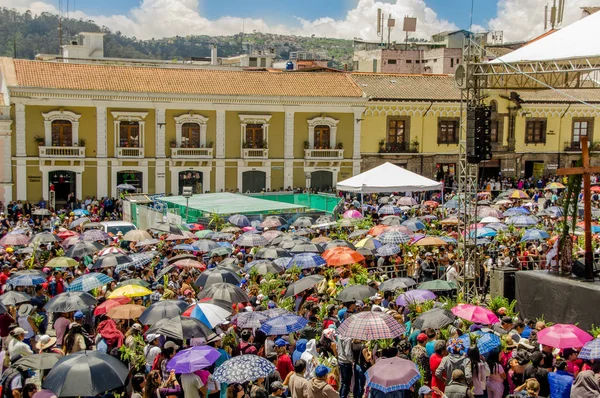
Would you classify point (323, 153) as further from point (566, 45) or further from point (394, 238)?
point (566, 45)

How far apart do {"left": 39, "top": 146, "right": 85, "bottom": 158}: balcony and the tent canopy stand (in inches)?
576

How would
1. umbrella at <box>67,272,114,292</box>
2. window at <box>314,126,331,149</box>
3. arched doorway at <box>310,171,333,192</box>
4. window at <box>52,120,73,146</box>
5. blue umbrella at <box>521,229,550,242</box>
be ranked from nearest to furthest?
umbrella at <box>67,272,114,292</box> → blue umbrella at <box>521,229,550,242</box> → window at <box>52,120,73,146</box> → arched doorway at <box>310,171,333,192</box> → window at <box>314,126,331,149</box>

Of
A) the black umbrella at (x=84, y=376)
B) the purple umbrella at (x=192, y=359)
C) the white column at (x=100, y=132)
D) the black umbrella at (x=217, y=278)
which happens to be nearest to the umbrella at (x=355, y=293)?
the black umbrella at (x=217, y=278)

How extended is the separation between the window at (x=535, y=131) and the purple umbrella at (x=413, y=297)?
3246 centimetres

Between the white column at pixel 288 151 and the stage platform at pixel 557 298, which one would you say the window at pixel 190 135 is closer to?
the white column at pixel 288 151

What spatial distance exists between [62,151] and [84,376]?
28.8 meters

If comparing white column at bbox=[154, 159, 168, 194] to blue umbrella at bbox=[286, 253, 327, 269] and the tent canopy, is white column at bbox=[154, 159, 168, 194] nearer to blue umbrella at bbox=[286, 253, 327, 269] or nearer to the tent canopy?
the tent canopy

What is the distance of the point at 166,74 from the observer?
39.2 meters

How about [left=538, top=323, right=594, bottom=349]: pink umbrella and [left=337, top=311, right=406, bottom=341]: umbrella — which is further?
[left=337, top=311, right=406, bottom=341]: umbrella

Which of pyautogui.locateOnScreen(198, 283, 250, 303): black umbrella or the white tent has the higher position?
the white tent

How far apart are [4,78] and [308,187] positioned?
50.0 feet

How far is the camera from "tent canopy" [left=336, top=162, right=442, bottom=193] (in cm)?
2661

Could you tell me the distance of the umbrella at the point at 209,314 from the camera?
11.4 metres

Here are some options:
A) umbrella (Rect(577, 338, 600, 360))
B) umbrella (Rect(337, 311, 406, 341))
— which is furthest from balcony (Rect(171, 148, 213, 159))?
umbrella (Rect(577, 338, 600, 360))
